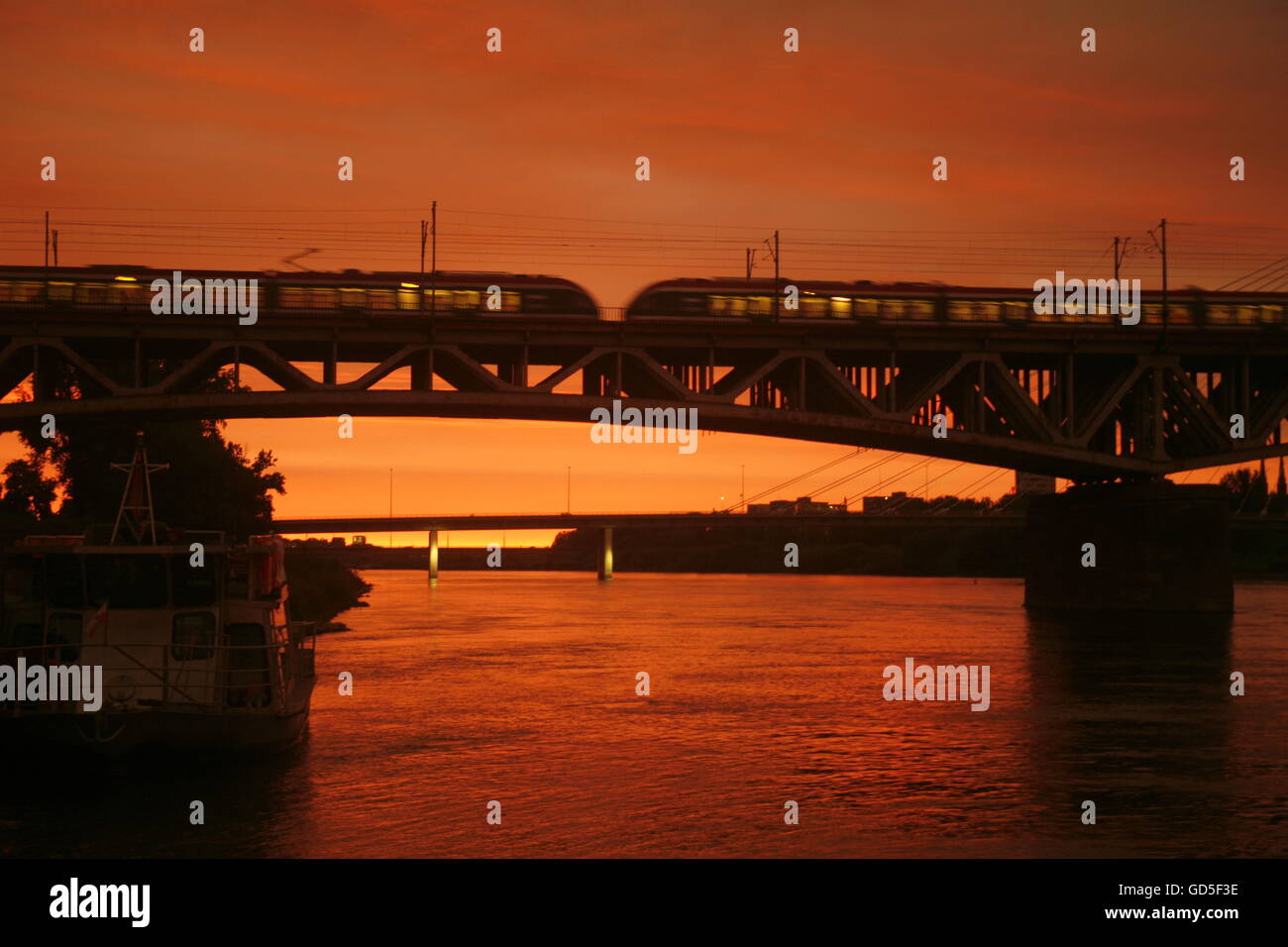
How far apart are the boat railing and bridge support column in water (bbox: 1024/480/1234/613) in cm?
4748

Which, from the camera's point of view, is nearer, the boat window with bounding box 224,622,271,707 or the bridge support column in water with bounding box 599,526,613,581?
the boat window with bounding box 224,622,271,707

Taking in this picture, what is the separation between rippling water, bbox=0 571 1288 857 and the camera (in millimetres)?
20984

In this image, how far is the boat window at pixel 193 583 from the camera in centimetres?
2578

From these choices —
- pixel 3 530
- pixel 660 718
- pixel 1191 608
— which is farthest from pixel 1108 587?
pixel 3 530

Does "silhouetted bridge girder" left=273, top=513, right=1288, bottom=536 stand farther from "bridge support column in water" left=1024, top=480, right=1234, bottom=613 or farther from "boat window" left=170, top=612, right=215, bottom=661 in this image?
"boat window" left=170, top=612, right=215, bottom=661

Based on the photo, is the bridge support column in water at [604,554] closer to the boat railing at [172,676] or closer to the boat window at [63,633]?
the boat railing at [172,676]

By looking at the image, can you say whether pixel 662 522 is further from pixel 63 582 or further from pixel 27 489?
pixel 63 582

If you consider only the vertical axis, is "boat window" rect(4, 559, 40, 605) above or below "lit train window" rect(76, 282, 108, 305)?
below

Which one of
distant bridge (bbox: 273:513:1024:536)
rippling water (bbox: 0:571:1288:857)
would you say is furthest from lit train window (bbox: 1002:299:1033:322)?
distant bridge (bbox: 273:513:1024:536)

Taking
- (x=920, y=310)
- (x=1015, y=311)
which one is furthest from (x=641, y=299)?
(x=1015, y=311)

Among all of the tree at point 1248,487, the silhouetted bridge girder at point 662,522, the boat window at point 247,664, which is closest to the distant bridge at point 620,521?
the silhouetted bridge girder at point 662,522

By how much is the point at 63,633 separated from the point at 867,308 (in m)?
40.4

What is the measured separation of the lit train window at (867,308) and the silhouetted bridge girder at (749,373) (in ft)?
5.29
